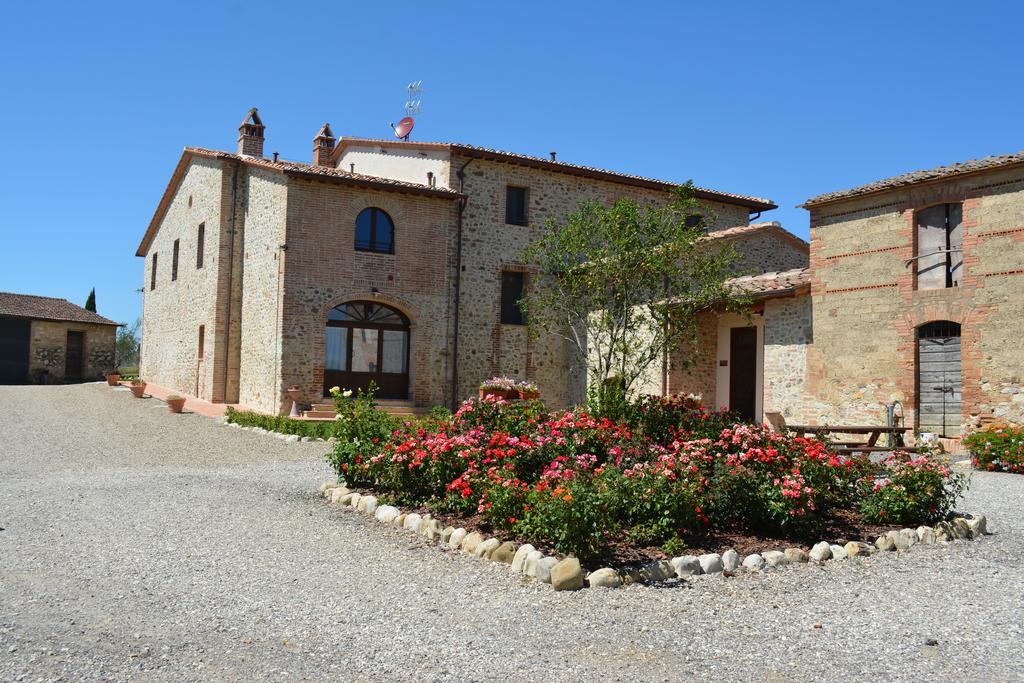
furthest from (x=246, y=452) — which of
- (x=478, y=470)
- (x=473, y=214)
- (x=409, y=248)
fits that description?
(x=473, y=214)

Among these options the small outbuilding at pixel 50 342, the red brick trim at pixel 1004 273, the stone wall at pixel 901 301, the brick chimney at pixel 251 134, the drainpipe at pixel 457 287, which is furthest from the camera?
the small outbuilding at pixel 50 342

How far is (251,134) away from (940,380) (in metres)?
19.1

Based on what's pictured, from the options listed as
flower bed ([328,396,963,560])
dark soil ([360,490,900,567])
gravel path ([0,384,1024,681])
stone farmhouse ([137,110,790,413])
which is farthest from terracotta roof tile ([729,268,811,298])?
dark soil ([360,490,900,567])

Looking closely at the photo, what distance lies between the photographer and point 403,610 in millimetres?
5020

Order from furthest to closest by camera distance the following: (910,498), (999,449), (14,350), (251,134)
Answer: (14,350)
(251,134)
(999,449)
(910,498)

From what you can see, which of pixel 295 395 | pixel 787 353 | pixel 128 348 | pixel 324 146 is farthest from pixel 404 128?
pixel 128 348

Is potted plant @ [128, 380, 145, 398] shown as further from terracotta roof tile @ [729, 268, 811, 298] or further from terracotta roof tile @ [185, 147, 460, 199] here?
terracotta roof tile @ [729, 268, 811, 298]

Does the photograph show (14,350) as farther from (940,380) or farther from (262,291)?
(940,380)

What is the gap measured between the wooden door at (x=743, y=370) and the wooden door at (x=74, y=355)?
92.6 feet

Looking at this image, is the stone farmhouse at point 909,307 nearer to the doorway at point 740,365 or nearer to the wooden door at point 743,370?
the doorway at point 740,365

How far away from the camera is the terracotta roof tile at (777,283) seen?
15.6m

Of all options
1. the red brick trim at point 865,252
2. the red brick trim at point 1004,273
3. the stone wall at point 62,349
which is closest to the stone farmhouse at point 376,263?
the red brick trim at point 865,252

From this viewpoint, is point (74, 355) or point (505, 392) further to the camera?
point (74, 355)

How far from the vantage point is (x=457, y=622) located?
189 inches
